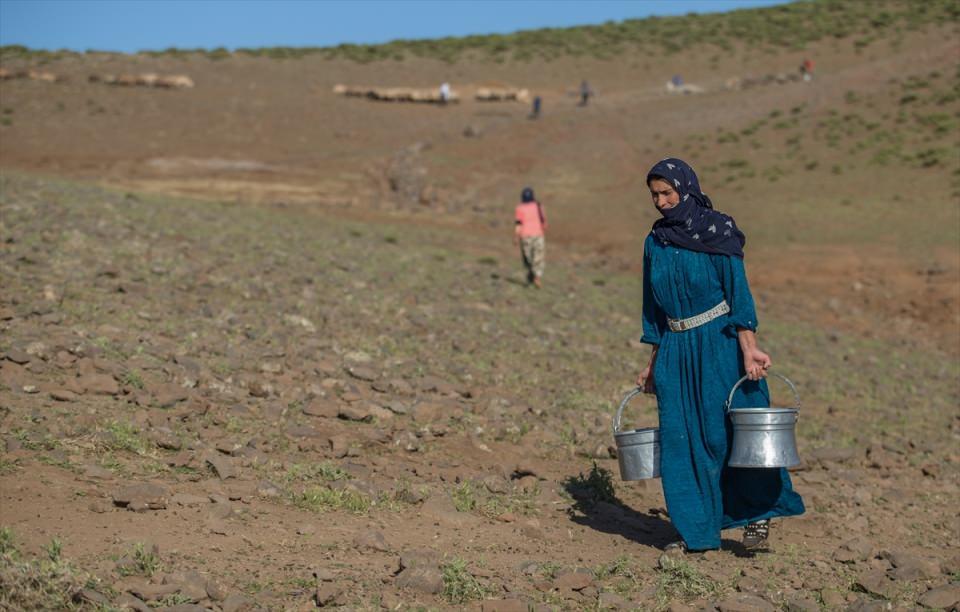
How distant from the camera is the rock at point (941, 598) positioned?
14.8ft

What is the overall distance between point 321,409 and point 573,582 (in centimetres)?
294

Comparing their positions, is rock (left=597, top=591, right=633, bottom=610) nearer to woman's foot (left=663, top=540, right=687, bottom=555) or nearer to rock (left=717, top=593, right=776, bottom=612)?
rock (left=717, top=593, right=776, bottom=612)

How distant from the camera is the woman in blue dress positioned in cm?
507

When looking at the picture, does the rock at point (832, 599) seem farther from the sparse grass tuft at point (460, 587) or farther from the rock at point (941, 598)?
the sparse grass tuft at point (460, 587)

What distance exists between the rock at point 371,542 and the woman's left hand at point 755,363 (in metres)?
1.74

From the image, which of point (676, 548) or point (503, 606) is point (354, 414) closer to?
point (676, 548)

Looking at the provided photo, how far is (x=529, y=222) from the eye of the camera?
1447cm

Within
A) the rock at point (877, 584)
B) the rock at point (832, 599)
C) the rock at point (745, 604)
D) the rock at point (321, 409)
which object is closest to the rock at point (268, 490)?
the rock at point (321, 409)

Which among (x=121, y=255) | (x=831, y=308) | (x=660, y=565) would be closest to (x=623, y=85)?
(x=831, y=308)

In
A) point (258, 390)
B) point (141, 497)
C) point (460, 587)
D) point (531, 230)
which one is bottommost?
point (460, 587)

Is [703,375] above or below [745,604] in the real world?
above

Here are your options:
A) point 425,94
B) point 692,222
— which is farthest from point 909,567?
point 425,94

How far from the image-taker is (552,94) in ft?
151

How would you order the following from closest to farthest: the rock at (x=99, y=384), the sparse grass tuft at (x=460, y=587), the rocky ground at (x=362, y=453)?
the sparse grass tuft at (x=460, y=587) < the rocky ground at (x=362, y=453) < the rock at (x=99, y=384)
